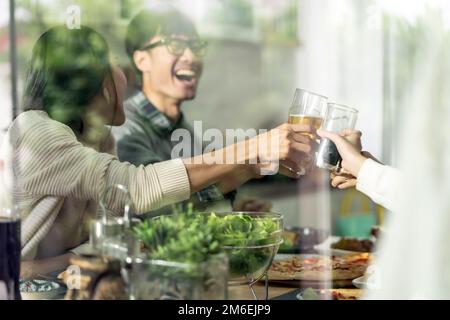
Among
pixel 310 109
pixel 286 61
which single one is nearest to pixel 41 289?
pixel 310 109

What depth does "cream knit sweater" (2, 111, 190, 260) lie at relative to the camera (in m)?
1.57

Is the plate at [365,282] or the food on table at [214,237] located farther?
the plate at [365,282]

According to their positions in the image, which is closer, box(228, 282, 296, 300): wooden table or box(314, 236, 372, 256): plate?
box(228, 282, 296, 300): wooden table

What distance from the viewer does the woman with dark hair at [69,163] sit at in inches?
61.7

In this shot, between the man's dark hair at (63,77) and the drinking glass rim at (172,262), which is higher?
the man's dark hair at (63,77)

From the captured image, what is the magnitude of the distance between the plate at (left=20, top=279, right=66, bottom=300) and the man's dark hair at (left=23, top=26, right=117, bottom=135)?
0.41 metres

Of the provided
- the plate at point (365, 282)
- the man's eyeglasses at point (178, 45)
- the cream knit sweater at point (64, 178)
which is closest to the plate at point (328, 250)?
the plate at point (365, 282)

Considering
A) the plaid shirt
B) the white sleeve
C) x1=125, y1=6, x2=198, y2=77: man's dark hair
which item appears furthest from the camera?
x1=125, y1=6, x2=198, y2=77: man's dark hair

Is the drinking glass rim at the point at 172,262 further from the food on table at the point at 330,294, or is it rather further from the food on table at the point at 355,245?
the food on table at the point at 355,245

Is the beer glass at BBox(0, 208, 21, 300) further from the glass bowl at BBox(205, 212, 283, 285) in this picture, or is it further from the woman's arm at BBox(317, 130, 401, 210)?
the woman's arm at BBox(317, 130, 401, 210)

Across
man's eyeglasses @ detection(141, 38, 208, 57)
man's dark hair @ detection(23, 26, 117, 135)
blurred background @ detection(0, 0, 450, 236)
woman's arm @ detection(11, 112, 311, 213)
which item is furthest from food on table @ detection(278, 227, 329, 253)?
man's eyeglasses @ detection(141, 38, 208, 57)
